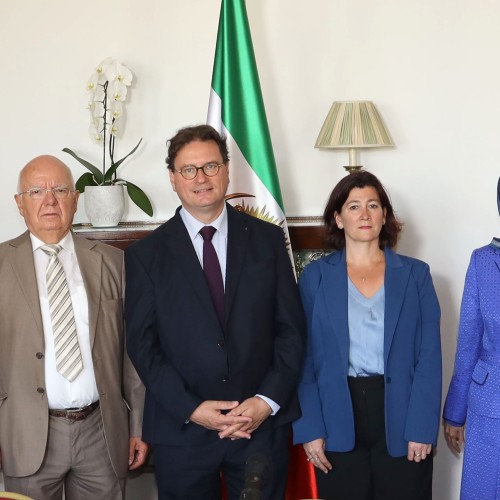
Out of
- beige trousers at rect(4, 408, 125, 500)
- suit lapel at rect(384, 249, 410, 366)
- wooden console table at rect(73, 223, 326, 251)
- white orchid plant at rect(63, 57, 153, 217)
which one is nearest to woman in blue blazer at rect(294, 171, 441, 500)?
suit lapel at rect(384, 249, 410, 366)

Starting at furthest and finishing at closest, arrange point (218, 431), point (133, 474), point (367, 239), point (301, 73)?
1. point (301, 73)
2. point (133, 474)
3. point (367, 239)
4. point (218, 431)

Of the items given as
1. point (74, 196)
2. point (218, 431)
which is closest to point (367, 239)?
point (218, 431)

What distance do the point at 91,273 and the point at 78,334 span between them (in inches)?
8.5

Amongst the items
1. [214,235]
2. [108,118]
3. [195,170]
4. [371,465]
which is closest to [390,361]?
[371,465]

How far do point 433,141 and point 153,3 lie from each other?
150 centimetres

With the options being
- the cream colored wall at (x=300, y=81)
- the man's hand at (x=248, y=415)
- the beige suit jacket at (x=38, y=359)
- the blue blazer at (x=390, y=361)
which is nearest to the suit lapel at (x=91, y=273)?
the beige suit jacket at (x=38, y=359)

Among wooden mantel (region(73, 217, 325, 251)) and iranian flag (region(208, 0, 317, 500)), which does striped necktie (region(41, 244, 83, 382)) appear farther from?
iranian flag (region(208, 0, 317, 500))

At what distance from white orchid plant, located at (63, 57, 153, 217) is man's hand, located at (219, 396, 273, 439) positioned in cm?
142

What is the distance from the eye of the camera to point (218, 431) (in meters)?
2.69

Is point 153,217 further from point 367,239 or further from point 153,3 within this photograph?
point 367,239

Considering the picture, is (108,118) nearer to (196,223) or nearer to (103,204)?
A: (103,204)

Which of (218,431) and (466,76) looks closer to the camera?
(218,431)

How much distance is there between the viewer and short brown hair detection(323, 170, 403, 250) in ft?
9.70

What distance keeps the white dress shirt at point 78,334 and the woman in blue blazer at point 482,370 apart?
128cm
